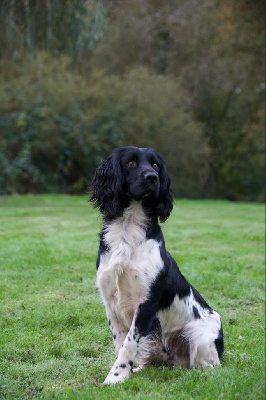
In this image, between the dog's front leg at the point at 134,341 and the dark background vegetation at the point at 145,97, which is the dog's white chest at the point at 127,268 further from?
the dark background vegetation at the point at 145,97

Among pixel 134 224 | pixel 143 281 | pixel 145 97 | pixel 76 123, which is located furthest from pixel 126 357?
pixel 145 97

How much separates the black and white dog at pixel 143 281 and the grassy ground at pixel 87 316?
19cm

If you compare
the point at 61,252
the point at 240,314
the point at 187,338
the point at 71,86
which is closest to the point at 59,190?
the point at 71,86

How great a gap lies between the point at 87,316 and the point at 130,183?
6.04 feet

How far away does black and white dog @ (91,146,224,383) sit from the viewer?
3688 millimetres

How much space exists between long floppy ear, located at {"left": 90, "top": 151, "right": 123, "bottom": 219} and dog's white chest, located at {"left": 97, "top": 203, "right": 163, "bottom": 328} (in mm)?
139

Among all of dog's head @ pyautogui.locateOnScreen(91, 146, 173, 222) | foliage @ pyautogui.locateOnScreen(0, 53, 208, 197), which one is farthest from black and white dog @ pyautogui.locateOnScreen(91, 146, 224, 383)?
foliage @ pyautogui.locateOnScreen(0, 53, 208, 197)

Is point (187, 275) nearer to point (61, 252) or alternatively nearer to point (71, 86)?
point (61, 252)

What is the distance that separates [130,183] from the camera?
3.93 metres

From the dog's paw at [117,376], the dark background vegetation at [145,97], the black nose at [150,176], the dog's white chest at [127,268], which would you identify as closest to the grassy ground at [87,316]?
the dog's paw at [117,376]

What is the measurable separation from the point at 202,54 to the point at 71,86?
863cm

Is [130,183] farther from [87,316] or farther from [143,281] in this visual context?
[87,316]

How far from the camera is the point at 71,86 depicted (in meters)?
21.9

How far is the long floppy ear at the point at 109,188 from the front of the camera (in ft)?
12.9
